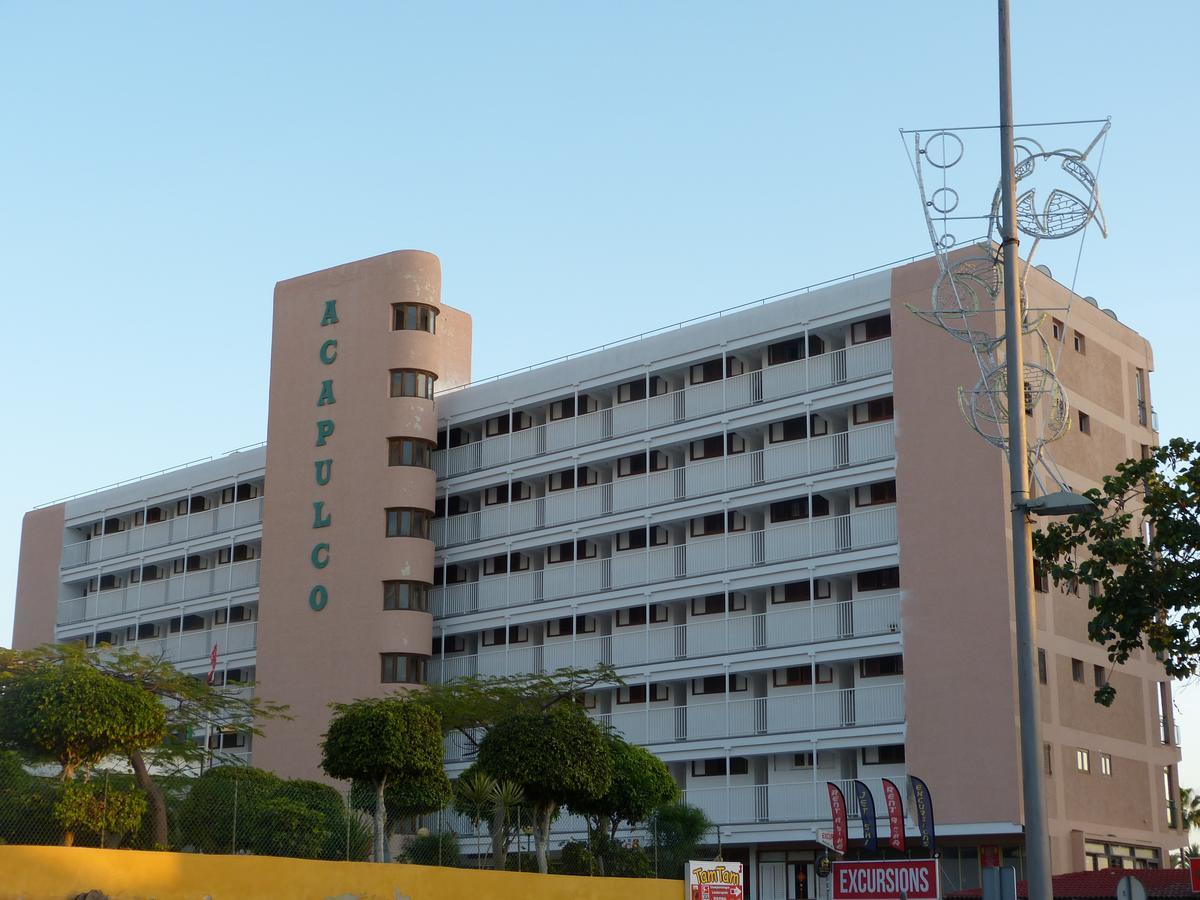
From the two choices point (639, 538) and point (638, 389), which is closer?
point (639, 538)

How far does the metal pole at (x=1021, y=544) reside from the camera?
18938 millimetres

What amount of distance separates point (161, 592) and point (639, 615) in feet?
88.5

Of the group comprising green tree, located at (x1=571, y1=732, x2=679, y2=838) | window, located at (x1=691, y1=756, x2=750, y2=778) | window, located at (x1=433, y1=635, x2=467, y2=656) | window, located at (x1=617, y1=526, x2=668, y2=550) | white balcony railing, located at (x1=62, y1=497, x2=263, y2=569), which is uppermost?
white balcony railing, located at (x1=62, y1=497, x2=263, y2=569)

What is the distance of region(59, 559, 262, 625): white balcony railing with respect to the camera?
72.4m

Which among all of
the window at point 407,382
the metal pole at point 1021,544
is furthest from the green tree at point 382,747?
the window at point 407,382

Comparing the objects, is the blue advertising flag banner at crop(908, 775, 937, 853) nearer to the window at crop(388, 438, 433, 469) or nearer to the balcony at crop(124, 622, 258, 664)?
the window at crop(388, 438, 433, 469)

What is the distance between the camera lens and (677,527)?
60.6 metres

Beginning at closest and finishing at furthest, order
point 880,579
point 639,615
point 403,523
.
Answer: point 880,579, point 639,615, point 403,523

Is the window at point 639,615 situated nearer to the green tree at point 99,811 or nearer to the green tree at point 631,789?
the green tree at point 631,789

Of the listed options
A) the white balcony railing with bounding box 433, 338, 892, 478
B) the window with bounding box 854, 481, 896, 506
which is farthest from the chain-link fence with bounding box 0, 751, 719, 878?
the white balcony railing with bounding box 433, 338, 892, 478

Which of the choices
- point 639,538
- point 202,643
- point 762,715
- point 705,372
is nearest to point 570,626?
point 639,538

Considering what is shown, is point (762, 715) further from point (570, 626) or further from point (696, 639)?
point (570, 626)

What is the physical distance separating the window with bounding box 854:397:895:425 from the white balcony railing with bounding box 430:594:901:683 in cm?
623

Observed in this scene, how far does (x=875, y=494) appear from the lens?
55.0 meters
